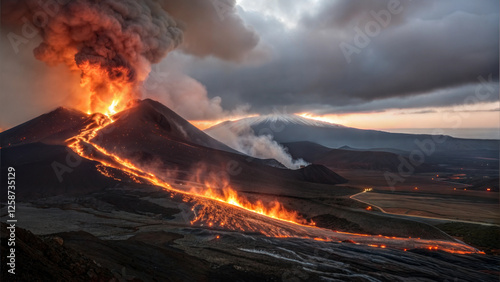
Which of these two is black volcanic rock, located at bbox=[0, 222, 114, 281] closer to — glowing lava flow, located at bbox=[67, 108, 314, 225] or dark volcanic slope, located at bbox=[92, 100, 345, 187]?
glowing lava flow, located at bbox=[67, 108, 314, 225]

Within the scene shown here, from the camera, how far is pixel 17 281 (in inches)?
→ 332

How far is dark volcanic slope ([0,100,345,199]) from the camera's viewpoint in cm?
3692

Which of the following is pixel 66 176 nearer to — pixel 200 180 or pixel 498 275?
pixel 200 180

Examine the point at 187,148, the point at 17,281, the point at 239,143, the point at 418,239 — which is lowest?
the point at 418,239

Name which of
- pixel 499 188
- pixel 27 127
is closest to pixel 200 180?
pixel 27 127

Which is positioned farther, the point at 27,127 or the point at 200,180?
the point at 27,127

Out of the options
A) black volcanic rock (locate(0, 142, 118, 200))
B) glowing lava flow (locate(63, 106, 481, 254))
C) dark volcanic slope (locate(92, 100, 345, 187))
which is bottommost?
glowing lava flow (locate(63, 106, 481, 254))

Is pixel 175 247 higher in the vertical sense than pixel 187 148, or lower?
lower

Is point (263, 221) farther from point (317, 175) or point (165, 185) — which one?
point (317, 175)

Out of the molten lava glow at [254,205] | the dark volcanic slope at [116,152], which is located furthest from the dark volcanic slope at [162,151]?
the molten lava glow at [254,205]

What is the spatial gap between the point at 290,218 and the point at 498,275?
72.5 feet

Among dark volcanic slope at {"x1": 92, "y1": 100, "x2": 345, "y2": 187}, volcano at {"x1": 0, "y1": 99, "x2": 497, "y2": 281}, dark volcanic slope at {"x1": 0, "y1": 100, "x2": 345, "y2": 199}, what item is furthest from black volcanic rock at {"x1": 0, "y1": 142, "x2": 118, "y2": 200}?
dark volcanic slope at {"x1": 92, "y1": 100, "x2": 345, "y2": 187}

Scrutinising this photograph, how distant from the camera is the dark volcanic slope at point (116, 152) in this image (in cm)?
3692

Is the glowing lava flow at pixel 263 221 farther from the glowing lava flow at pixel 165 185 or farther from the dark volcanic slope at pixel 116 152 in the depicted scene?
the dark volcanic slope at pixel 116 152
